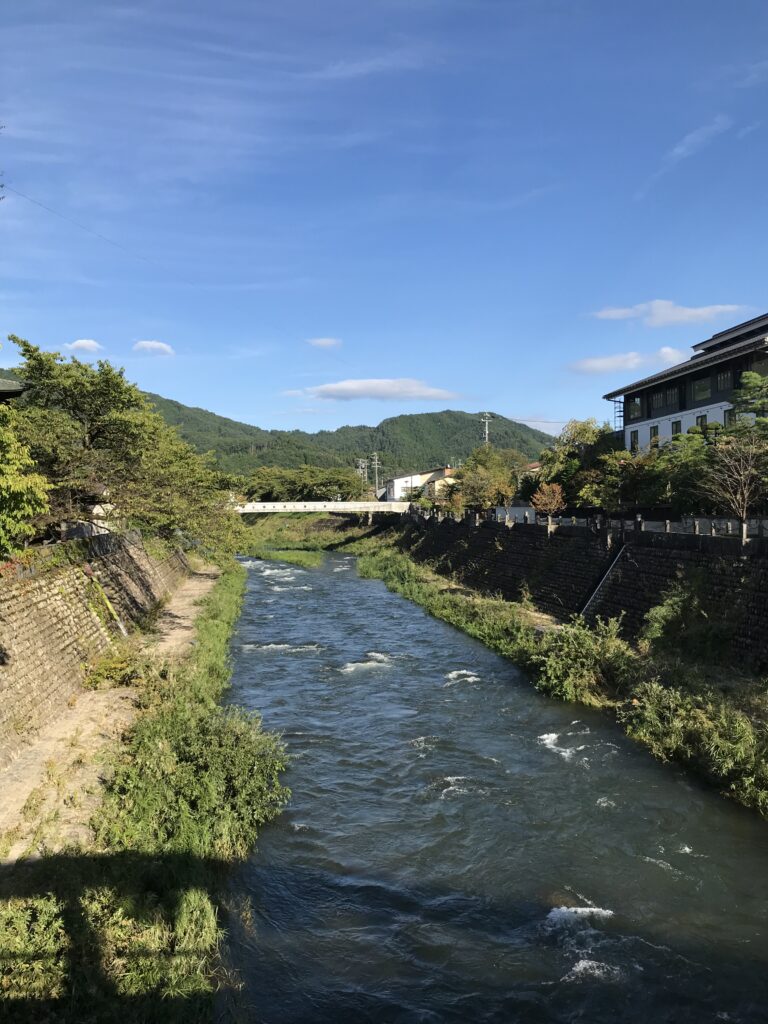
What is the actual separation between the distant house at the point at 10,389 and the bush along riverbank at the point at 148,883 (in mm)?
13416

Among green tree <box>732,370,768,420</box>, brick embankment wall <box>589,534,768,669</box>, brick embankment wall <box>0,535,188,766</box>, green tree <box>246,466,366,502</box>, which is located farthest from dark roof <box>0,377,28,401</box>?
green tree <box>246,466,366,502</box>

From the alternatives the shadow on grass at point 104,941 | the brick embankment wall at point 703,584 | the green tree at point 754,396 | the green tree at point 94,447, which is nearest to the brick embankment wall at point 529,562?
the brick embankment wall at point 703,584

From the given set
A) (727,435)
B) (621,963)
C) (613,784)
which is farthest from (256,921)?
(727,435)

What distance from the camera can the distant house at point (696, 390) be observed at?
38031 mm

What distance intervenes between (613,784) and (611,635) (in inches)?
309

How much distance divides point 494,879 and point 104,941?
623cm

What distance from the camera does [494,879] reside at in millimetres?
11070

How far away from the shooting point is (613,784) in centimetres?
1451

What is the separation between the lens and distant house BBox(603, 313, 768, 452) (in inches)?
1497

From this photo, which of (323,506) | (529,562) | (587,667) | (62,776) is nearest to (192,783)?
(62,776)

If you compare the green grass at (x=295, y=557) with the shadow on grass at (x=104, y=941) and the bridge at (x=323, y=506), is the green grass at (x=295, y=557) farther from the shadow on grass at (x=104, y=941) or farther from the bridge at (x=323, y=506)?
the shadow on grass at (x=104, y=941)

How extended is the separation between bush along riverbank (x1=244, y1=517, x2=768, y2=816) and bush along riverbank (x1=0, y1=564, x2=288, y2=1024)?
30.5ft

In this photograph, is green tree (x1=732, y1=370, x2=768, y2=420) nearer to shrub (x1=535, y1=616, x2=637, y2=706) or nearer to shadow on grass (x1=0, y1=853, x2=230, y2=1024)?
shrub (x1=535, y1=616, x2=637, y2=706)

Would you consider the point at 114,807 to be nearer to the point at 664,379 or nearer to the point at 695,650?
the point at 695,650
